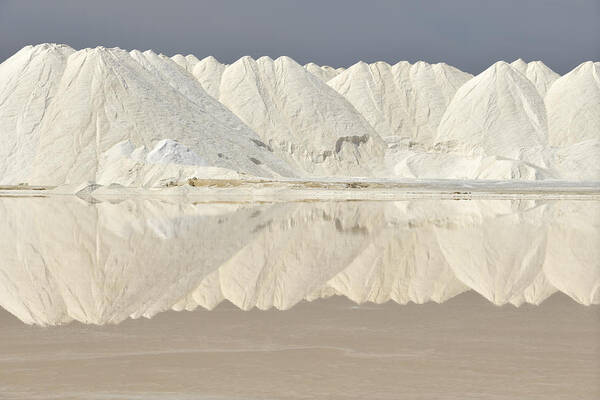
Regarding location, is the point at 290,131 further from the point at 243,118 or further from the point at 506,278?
the point at 506,278

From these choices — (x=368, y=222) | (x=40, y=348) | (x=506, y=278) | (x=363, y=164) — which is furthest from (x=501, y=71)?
(x=40, y=348)

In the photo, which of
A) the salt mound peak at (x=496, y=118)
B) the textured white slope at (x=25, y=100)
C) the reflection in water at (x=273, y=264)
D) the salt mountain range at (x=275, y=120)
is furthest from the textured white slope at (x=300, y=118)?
the reflection in water at (x=273, y=264)

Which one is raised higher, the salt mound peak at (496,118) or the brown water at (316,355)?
the brown water at (316,355)

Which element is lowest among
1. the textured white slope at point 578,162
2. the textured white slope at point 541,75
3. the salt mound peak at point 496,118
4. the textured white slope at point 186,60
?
the textured white slope at point 578,162

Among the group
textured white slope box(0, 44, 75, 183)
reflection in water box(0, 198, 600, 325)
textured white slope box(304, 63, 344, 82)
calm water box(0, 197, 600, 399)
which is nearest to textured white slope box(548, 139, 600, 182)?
textured white slope box(304, 63, 344, 82)

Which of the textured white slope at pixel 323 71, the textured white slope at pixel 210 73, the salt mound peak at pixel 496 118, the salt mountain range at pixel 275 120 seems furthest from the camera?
the textured white slope at pixel 323 71

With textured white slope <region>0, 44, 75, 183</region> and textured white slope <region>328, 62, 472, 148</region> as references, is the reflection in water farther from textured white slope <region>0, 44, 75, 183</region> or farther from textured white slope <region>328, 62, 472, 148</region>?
textured white slope <region>328, 62, 472, 148</region>

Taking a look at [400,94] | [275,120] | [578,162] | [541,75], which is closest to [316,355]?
[578,162]

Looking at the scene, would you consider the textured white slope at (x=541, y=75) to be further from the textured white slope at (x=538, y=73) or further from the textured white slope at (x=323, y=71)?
the textured white slope at (x=323, y=71)
